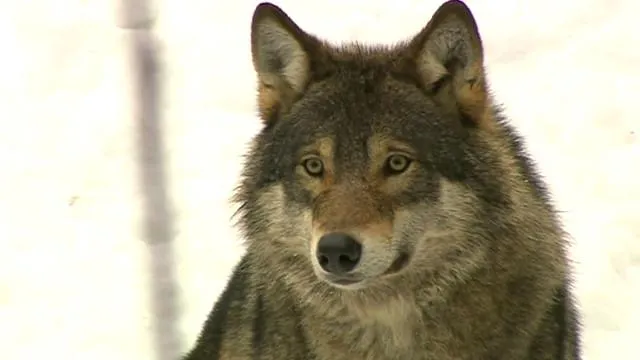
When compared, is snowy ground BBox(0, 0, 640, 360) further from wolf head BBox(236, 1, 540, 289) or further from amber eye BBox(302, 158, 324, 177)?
amber eye BBox(302, 158, 324, 177)

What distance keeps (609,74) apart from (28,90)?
390 cm

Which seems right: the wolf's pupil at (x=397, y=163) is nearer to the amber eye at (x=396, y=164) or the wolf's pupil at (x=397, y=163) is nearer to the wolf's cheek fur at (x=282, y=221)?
the amber eye at (x=396, y=164)

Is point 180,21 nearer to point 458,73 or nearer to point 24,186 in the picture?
point 24,186

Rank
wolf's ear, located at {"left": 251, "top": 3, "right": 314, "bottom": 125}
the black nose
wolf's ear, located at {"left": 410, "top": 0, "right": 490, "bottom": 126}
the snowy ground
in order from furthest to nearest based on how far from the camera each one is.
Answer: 1. the snowy ground
2. wolf's ear, located at {"left": 251, "top": 3, "right": 314, "bottom": 125}
3. wolf's ear, located at {"left": 410, "top": 0, "right": 490, "bottom": 126}
4. the black nose

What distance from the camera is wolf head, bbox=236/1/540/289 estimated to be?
3672 mm

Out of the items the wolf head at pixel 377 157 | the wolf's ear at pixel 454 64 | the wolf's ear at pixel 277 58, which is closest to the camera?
the wolf head at pixel 377 157

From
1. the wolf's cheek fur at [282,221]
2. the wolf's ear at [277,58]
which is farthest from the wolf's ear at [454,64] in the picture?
the wolf's cheek fur at [282,221]

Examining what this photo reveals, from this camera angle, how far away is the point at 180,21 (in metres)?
8.23

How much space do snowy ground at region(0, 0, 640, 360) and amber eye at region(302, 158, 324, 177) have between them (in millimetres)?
2176

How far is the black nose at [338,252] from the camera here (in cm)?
355

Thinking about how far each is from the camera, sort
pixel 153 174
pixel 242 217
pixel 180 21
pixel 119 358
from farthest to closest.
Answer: pixel 180 21, pixel 153 174, pixel 119 358, pixel 242 217

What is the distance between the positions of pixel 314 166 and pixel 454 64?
598 millimetres

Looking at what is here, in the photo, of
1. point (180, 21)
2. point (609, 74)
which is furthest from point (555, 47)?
point (180, 21)

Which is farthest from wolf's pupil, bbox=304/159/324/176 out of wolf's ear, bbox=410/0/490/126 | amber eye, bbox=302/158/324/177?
wolf's ear, bbox=410/0/490/126
